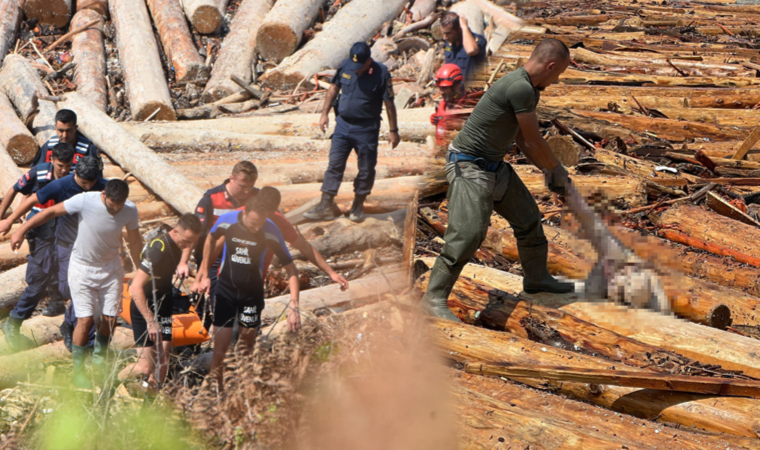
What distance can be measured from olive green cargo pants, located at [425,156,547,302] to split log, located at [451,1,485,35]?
24.4ft

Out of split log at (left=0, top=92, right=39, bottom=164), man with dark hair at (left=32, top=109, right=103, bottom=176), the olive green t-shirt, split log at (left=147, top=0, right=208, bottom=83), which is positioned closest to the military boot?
the olive green t-shirt

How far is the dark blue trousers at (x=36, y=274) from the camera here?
556 centimetres

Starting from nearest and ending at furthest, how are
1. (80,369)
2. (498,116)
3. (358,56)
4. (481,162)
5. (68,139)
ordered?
(498,116) < (481,162) < (80,369) < (68,139) < (358,56)

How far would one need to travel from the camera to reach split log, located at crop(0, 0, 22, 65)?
10.6m

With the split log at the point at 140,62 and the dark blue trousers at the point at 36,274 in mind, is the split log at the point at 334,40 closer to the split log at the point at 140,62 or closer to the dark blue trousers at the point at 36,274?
the split log at the point at 140,62

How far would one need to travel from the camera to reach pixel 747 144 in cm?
657

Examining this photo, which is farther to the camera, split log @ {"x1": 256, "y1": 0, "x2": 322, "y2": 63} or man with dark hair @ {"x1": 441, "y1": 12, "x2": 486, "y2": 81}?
split log @ {"x1": 256, "y1": 0, "x2": 322, "y2": 63}

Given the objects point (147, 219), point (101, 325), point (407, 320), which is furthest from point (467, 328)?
point (147, 219)

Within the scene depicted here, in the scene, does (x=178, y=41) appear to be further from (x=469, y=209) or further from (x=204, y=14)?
(x=469, y=209)

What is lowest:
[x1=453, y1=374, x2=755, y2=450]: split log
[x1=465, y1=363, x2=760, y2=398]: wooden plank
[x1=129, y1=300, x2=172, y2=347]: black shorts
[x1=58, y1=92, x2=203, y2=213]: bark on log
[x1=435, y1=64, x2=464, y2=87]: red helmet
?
[x1=129, y1=300, x2=172, y2=347]: black shorts

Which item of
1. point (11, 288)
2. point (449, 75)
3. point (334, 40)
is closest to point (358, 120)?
point (449, 75)

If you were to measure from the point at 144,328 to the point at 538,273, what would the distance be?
284cm

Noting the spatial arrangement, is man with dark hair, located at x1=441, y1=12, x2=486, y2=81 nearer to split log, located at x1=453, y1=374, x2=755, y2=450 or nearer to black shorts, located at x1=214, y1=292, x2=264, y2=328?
black shorts, located at x1=214, y1=292, x2=264, y2=328

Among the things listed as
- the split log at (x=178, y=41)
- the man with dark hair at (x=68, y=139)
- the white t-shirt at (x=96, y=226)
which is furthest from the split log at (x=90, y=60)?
the white t-shirt at (x=96, y=226)
